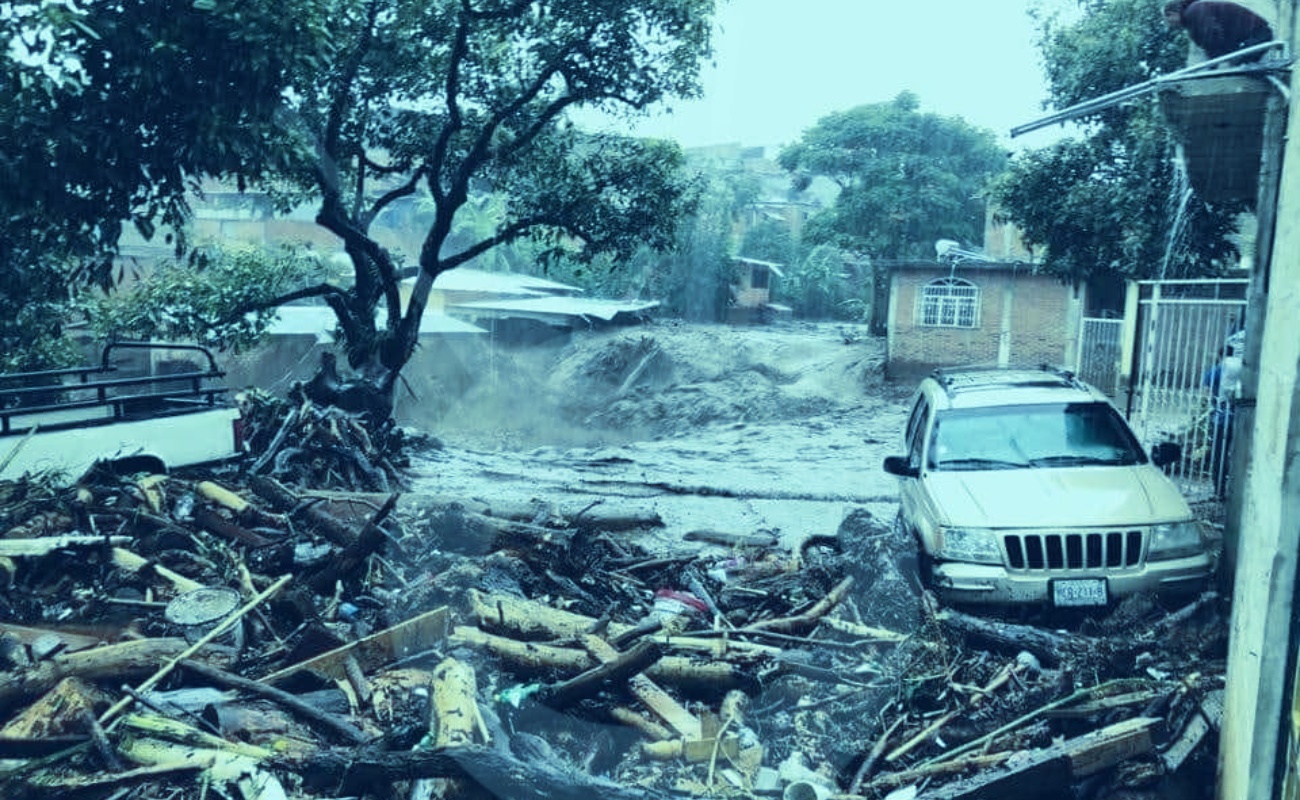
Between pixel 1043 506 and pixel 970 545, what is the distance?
0.63 m

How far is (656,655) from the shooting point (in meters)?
5.84

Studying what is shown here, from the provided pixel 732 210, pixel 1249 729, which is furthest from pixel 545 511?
pixel 732 210

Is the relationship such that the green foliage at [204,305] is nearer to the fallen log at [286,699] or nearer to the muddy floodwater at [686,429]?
the muddy floodwater at [686,429]

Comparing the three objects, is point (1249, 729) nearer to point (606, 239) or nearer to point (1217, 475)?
point (1217, 475)

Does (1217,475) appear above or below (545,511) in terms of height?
A: above

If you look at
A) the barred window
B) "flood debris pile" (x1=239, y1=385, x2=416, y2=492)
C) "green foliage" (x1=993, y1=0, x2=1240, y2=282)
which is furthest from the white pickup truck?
the barred window

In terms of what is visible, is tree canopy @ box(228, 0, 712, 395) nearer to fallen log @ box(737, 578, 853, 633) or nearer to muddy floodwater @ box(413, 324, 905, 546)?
muddy floodwater @ box(413, 324, 905, 546)

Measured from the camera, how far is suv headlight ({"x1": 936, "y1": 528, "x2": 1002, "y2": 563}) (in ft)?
23.0

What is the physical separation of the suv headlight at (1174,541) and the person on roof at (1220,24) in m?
4.63

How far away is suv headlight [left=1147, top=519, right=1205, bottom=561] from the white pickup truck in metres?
8.57

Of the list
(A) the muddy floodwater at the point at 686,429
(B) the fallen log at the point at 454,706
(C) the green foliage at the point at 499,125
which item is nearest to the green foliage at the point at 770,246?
(A) the muddy floodwater at the point at 686,429

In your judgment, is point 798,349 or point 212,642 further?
point 798,349

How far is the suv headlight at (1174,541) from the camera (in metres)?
7.00

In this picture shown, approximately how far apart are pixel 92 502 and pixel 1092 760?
24.7 feet
